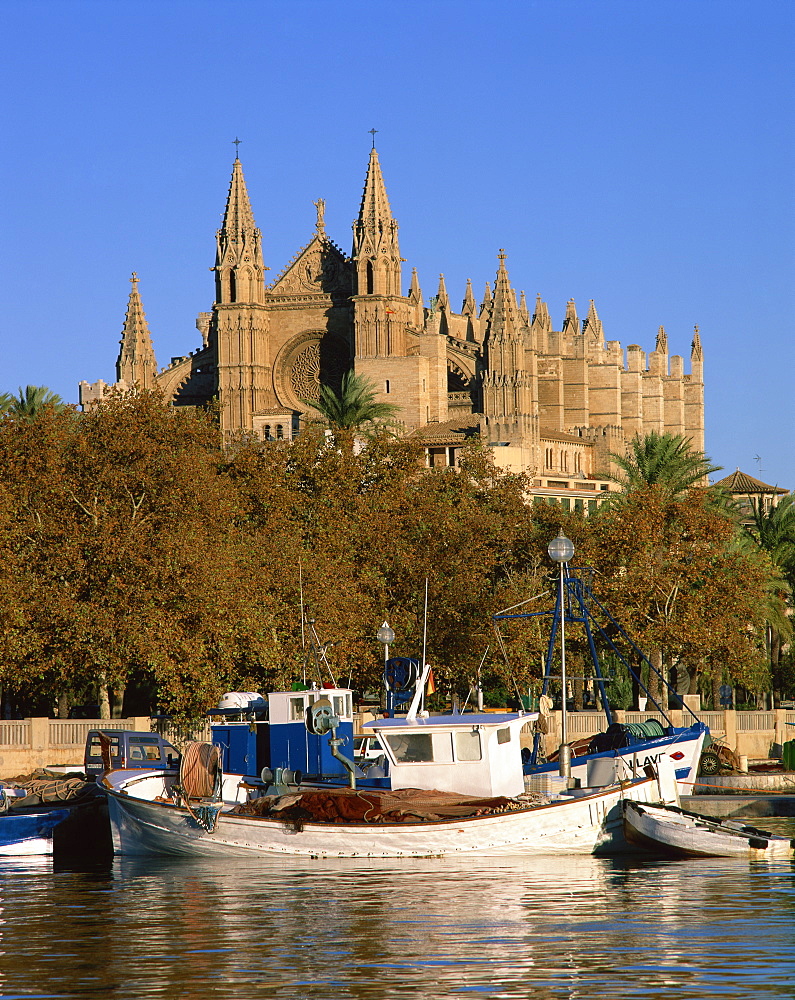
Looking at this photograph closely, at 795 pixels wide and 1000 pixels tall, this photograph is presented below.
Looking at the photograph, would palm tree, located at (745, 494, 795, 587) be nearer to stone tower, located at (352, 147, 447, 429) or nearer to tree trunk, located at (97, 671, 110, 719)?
tree trunk, located at (97, 671, 110, 719)

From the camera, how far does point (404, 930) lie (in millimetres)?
20250

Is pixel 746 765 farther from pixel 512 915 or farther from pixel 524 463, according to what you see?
pixel 524 463

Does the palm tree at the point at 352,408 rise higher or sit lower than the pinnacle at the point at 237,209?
lower

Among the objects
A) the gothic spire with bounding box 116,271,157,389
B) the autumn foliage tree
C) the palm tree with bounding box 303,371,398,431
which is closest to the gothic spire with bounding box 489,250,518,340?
the palm tree with bounding box 303,371,398,431

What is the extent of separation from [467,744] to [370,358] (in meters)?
80.4

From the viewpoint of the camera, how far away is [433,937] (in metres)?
19.6

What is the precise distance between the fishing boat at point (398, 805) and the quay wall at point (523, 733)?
12.7 meters

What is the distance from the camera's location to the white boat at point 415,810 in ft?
89.3

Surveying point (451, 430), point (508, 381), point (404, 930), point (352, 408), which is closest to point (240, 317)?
point (451, 430)

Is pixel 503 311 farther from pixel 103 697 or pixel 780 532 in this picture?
pixel 103 697

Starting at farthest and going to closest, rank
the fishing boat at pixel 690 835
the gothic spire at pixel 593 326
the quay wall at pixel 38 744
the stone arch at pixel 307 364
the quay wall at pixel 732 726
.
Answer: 1. the gothic spire at pixel 593 326
2. the stone arch at pixel 307 364
3. the quay wall at pixel 732 726
4. the quay wall at pixel 38 744
5. the fishing boat at pixel 690 835

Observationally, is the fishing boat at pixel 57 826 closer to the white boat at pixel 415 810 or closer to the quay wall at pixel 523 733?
the white boat at pixel 415 810

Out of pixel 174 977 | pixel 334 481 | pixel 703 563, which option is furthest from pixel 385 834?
A: pixel 334 481

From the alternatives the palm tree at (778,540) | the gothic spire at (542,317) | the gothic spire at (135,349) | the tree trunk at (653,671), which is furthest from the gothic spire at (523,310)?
the tree trunk at (653,671)
